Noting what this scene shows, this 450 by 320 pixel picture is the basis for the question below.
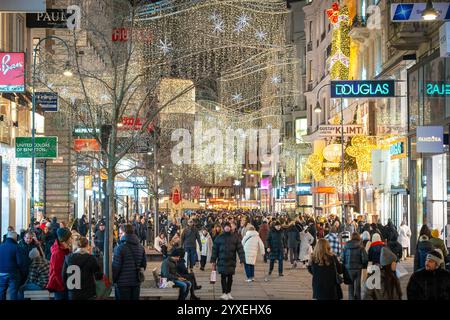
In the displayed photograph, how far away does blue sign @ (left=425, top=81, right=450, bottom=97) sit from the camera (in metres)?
30.9

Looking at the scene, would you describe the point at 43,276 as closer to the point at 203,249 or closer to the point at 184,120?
the point at 203,249

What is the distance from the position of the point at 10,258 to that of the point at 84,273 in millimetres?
Answer: 3594

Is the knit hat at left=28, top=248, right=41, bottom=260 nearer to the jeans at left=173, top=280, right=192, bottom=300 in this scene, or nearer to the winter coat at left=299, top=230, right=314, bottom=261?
the jeans at left=173, top=280, right=192, bottom=300

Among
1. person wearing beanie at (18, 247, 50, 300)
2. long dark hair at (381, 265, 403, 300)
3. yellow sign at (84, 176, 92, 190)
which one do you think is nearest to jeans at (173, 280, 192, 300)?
person wearing beanie at (18, 247, 50, 300)

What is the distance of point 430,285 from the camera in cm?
1148

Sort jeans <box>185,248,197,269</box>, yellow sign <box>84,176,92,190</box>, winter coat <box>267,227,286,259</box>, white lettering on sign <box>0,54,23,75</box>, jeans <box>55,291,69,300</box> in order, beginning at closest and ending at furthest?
jeans <box>55,291,69,300</box> < winter coat <box>267,227,286,259</box> < jeans <box>185,248,197,269</box> < white lettering on sign <box>0,54,23,75</box> < yellow sign <box>84,176,92,190</box>

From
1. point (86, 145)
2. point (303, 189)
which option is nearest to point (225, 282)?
point (86, 145)

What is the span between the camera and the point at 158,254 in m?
34.8

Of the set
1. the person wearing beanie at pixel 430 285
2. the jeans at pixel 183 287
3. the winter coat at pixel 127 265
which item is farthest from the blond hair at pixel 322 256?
the jeans at pixel 183 287

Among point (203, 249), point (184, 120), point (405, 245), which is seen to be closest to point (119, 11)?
point (203, 249)

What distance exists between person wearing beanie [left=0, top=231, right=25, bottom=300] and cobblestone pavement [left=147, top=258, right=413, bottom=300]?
5.21 meters

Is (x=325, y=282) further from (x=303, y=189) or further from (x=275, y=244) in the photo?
(x=303, y=189)

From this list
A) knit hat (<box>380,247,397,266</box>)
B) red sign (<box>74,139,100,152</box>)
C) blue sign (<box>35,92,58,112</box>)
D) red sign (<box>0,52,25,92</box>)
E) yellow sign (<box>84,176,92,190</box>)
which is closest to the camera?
knit hat (<box>380,247,397,266</box>)

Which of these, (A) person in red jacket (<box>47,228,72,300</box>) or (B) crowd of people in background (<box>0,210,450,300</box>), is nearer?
(B) crowd of people in background (<box>0,210,450,300</box>)
